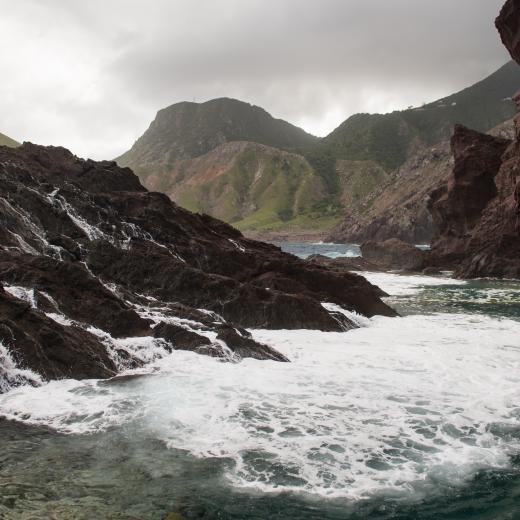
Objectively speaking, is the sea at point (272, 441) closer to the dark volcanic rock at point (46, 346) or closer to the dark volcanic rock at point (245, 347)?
the dark volcanic rock at point (46, 346)

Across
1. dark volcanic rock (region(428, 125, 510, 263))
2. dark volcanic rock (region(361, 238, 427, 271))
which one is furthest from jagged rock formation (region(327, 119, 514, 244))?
dark volcanic rock (region(428, 125, 510, 263))

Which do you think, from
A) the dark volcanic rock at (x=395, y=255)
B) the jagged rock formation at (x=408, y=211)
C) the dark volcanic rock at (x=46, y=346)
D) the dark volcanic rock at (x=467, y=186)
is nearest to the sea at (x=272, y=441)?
the dark volcanic rock at (x=46, y=346)

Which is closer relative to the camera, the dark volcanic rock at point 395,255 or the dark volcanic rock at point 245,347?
the dark volcanic rock at point 245,347

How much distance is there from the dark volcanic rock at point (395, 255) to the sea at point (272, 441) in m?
57.9

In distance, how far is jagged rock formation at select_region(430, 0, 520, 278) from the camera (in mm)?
64500

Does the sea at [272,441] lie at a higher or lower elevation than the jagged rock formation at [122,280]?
lower

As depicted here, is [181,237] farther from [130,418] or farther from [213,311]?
[130,418]

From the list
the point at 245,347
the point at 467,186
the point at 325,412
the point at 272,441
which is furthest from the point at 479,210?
the point at 272,441

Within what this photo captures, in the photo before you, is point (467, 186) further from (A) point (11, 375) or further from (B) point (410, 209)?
(B) point (410, 209)

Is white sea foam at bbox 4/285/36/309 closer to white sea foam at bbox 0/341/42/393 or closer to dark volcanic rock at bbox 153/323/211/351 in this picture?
white sea foam at bbox 0/341/42/393

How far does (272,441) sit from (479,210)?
73845 mm

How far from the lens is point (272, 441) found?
13914 mm

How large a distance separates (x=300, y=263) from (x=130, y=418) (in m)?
25.2

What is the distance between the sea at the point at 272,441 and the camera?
10.8 metres
